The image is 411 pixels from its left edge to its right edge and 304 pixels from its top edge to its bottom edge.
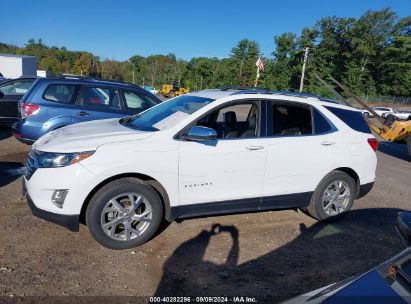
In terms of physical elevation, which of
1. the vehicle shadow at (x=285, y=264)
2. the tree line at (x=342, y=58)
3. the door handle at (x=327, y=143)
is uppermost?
the tree line at (x=342, y=58)

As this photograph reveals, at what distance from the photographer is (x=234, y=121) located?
571cm

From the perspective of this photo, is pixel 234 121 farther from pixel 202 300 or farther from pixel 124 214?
pixel 202 300

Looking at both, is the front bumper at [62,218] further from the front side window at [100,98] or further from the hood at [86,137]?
the front side window at [100,98]

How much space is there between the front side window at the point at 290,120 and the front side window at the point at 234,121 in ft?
0.83

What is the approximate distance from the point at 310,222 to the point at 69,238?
3.23m

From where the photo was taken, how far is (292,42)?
6762 cm

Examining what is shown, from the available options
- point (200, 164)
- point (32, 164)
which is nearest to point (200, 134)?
point (200, 164)

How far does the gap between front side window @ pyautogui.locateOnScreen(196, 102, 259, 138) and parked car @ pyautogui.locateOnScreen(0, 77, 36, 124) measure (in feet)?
23.1

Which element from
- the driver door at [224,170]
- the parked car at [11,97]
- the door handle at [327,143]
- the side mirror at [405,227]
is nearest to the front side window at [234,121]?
the driver door at [224,170]

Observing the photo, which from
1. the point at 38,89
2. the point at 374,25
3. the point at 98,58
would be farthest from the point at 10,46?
the point at 38,89

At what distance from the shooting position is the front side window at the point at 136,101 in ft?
27.0

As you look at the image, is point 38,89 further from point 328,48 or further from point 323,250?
point 328,48

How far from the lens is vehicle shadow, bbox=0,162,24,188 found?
6.32 meters

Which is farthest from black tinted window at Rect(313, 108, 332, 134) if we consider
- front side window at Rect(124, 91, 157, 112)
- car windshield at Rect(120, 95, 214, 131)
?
front side window at Rect(124, 91, 157, 112)
